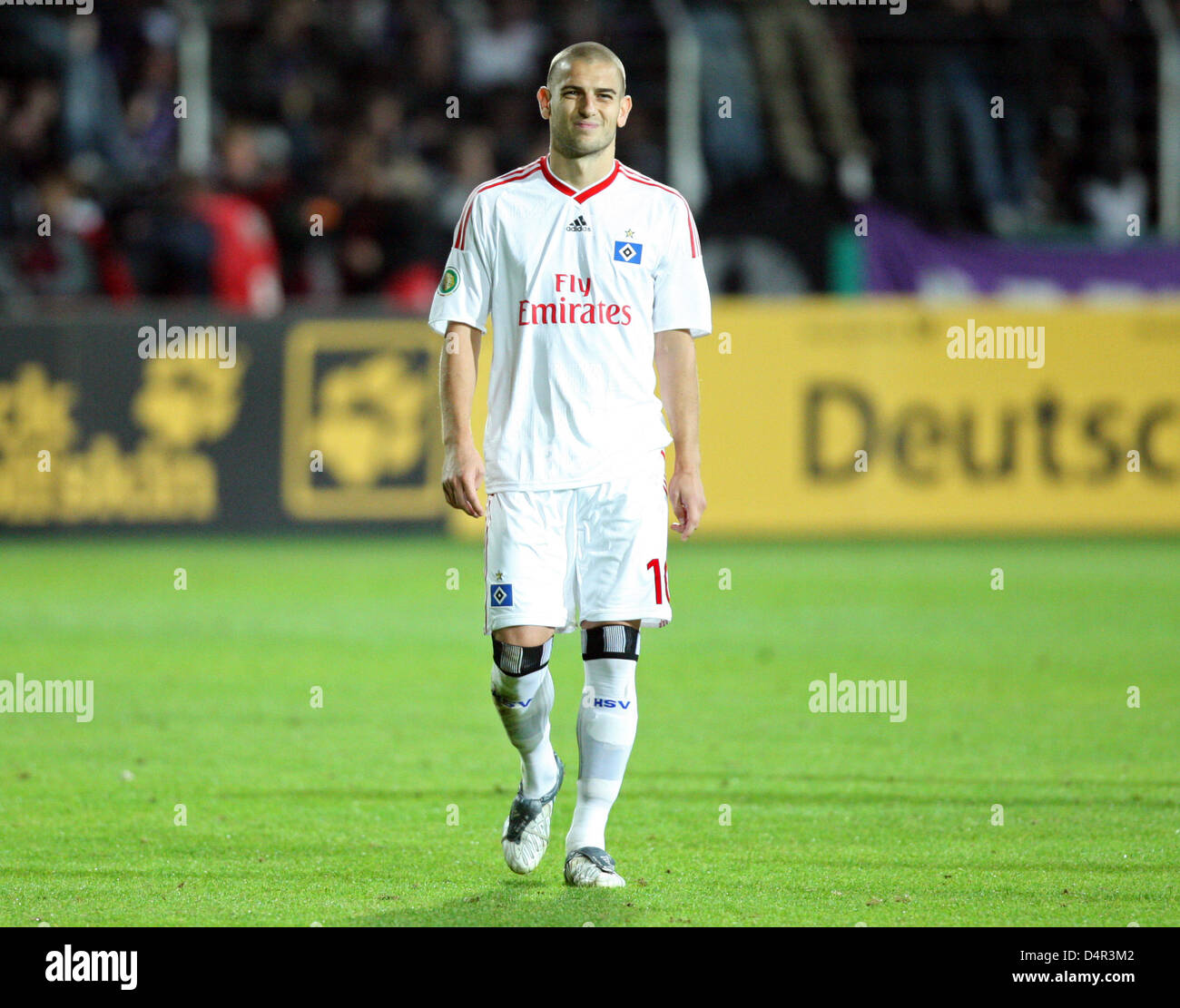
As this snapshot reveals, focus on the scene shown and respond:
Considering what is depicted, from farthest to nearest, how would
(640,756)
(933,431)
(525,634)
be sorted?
(933,431) < (640,756) < (525,634)

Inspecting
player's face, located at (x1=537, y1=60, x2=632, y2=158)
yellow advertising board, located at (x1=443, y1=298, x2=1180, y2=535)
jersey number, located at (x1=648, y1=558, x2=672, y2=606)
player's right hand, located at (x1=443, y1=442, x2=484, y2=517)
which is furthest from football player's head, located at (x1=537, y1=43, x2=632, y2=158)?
yellow advertising board, located at (x1=443, y1=298, x2=1180, y2=535)

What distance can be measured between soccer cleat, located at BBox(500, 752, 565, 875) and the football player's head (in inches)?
77.6

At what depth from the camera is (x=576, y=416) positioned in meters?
5.79

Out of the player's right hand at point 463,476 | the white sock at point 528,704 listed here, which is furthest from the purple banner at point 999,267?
the player's right hand at point 463,476

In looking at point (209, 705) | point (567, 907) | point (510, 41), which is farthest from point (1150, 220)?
point (567, 907)

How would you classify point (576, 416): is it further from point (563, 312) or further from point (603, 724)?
point (603, 724)

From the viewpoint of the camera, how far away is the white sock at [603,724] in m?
5.80

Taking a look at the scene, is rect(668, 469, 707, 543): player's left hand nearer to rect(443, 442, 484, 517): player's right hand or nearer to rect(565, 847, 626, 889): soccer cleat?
rect(443, 442, 484, 517): player's right hand

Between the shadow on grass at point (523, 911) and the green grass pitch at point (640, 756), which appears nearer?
the shadow on grass at point (523, 911)

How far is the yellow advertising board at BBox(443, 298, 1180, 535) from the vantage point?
55.3 feet

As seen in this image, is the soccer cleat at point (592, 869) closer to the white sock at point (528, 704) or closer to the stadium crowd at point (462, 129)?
the white sock at point (528, 704)

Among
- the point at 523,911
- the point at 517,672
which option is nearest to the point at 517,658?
the point at 517,672

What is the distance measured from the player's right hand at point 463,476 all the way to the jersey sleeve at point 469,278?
1.33 ft

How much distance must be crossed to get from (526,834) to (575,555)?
86 centimetres
